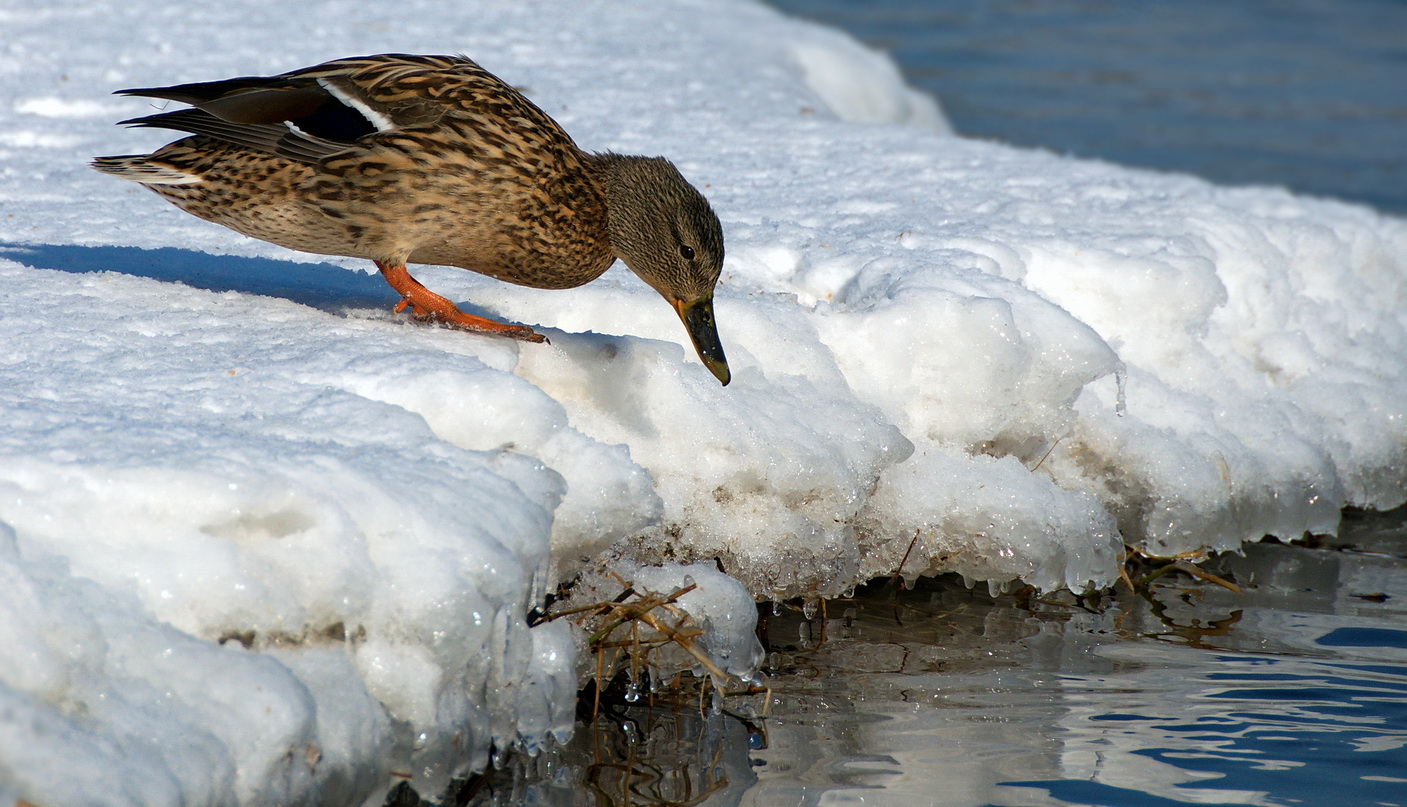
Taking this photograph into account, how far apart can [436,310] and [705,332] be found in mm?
673

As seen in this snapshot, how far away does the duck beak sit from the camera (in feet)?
10.6

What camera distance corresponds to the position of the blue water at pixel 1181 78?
10.7 m

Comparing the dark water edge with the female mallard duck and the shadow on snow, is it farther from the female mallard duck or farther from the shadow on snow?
the shadow on snow

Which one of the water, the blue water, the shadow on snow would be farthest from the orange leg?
the blue water

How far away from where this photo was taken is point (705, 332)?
3.34 m

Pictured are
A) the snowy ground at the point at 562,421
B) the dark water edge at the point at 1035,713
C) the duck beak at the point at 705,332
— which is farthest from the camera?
the duck beak at the point at 705,332

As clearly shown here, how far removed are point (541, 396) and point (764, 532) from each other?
728 millimetres

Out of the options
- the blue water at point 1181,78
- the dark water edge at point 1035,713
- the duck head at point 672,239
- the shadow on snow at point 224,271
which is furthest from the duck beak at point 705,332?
the blue water at point 1181,78

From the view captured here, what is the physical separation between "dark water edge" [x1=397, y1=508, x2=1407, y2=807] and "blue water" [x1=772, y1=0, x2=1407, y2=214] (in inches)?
296

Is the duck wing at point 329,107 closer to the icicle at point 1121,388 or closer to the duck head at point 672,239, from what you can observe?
the duck head at point 672,239

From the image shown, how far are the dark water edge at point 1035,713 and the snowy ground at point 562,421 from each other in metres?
0.14

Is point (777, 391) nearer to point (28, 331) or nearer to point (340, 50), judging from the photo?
point (28, 331)

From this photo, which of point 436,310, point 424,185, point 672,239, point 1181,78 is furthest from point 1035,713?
point 1181,78

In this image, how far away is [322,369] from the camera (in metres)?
2.88
